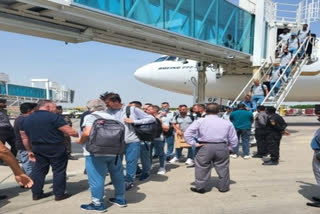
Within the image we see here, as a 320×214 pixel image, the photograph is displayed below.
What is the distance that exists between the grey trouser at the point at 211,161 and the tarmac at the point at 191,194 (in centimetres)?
19

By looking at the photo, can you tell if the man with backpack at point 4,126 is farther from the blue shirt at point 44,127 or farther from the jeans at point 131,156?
the jeans at point 131,156

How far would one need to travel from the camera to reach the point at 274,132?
6891 mm

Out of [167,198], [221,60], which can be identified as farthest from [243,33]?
[167,198]

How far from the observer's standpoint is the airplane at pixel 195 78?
620 inches

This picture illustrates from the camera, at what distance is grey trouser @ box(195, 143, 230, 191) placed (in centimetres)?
470

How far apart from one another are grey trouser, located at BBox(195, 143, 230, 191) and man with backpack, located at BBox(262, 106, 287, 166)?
8.41ft

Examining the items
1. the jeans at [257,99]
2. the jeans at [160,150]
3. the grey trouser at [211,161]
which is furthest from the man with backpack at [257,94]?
the grey trouser at [211,161]

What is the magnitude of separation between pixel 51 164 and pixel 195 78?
1246cm

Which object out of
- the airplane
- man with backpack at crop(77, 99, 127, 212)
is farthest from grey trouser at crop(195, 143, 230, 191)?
the airplane

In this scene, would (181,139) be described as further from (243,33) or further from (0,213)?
(243,33)

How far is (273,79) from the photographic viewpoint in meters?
11.6

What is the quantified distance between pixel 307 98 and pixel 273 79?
6996 millimetres

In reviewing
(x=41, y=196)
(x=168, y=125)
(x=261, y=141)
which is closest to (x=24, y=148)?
(x=41, y=196)

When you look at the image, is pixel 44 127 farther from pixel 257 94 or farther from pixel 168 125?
pixel 257 94
